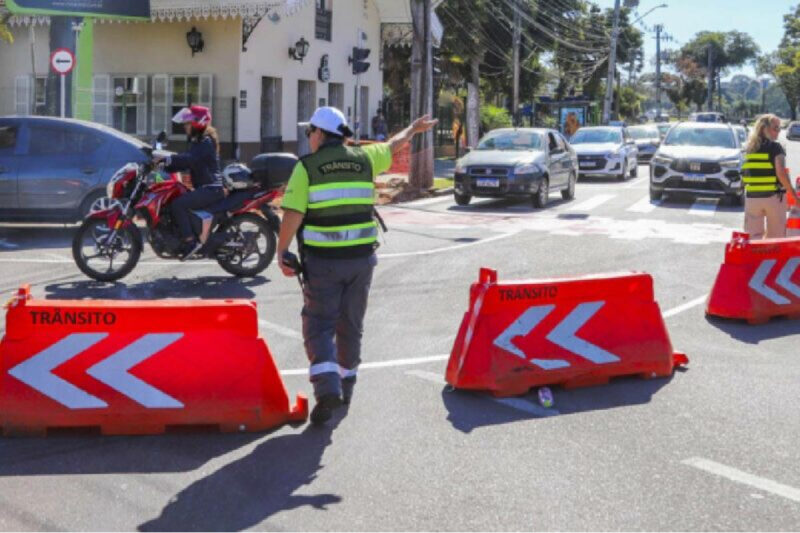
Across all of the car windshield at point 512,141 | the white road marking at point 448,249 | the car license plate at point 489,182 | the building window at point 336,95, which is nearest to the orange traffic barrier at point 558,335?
the white road marking at point 448,249

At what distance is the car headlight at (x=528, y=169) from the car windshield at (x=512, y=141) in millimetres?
1027

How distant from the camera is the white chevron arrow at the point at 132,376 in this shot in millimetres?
5859

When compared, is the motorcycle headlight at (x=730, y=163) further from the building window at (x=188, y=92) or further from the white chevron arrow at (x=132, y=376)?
the white chevron arrow at (x=132, y=376)

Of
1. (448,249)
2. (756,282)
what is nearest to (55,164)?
(448,249)

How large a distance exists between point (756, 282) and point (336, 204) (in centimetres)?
487

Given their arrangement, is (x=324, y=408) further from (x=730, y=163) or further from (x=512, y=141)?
(x=730, y=163)

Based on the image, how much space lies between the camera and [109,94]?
1097 inches

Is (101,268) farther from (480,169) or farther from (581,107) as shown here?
(581,107)

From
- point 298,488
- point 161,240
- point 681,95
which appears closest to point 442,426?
point 298,488

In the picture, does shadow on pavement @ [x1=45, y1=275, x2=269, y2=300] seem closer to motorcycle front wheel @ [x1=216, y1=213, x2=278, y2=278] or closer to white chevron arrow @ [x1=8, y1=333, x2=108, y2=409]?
motorcycle front wheel @ [x1=216, y1=213, x2=278, y2=278]

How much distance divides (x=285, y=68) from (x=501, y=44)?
82.6 feet

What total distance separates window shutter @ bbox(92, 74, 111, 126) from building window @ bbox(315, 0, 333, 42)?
6.44 metres

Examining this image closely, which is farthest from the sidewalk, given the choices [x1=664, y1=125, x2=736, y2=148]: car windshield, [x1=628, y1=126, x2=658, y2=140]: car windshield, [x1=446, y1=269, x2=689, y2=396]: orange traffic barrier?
[x1=446, y1=269, x2=689, y2=396]: orange traffic barrier

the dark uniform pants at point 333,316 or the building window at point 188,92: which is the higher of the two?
the building window at point 188,92
